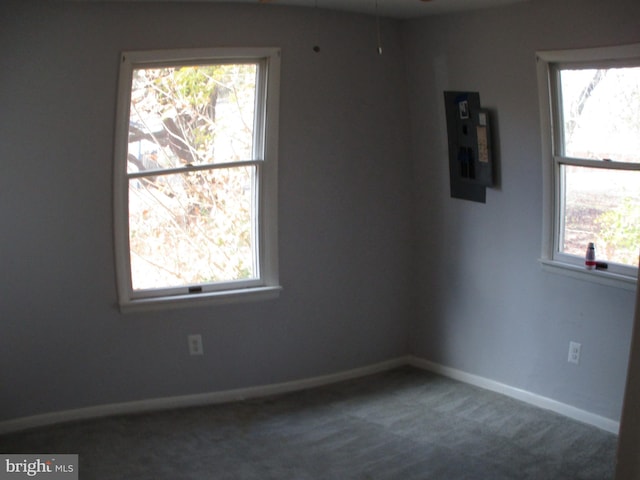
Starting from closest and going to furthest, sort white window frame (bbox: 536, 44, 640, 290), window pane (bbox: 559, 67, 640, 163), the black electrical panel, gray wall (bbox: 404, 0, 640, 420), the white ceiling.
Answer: window pane (bbox: 559, 67, 640, 163)
white window frame (bbox: 536, 44, 640, 290)
gray wall (bbox: 404, 0, 640, 420)
the white ceiling
the black electrical panel

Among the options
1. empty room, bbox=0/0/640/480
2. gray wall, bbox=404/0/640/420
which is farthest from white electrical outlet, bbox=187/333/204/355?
gray wall, bbox=404/0/640/420

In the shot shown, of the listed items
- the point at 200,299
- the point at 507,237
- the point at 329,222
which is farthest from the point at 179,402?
the point at 507,237

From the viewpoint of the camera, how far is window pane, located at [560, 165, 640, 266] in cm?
392

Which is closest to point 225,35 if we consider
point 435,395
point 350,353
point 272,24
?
point 272,24

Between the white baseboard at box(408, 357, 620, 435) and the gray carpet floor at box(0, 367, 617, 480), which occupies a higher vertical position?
the white baseboard at box(408, 357, 620, 435)

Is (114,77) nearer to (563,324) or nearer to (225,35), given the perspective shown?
(225,35)

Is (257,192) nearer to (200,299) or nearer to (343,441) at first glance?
(200,299)

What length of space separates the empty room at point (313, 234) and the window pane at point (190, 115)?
0.04ft

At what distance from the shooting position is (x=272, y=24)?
14.7 feet

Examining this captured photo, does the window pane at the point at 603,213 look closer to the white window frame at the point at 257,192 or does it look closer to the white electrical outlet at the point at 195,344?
the white window frame at the point at 257,192

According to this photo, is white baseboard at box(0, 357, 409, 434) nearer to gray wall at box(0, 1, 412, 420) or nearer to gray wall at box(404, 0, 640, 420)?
gray wall at box(0, 1, 412, 420)

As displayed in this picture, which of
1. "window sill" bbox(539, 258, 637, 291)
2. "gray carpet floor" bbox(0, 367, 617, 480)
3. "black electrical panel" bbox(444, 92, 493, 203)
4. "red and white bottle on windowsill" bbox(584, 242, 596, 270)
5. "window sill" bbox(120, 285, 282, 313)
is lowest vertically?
"gray carpet floor" bbox(0, 367, 617, 480)

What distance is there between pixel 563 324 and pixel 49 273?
2887 mm

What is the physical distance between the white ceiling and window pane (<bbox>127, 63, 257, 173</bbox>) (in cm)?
46
